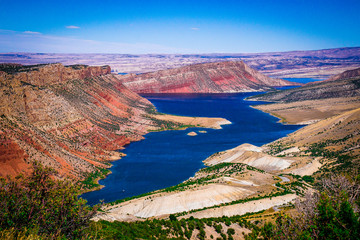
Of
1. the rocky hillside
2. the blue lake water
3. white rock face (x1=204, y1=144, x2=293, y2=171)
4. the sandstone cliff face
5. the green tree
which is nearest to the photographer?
the green tree

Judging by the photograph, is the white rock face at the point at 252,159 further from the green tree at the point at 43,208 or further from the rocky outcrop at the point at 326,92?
the rocky outcrop at the point at 326,92

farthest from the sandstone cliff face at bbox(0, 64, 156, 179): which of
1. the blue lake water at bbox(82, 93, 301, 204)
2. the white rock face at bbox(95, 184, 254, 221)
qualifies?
the white rock face at bbox(95, 184, 254, 221)

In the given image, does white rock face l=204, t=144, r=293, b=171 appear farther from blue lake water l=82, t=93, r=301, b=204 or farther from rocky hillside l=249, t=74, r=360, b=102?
rocky hillside l=249, t=74, r=360, b=102

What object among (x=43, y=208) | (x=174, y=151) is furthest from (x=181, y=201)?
(x=174, y=151)

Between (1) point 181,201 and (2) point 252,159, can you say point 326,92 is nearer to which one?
(2) point 252,159

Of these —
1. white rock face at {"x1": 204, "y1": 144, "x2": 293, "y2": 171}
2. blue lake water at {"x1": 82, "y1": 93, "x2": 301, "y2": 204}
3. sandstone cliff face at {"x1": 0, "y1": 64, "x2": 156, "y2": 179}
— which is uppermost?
sandstone cliff face at {"x1": 0, "y1": 64, "x2": 156, "y2": 179}

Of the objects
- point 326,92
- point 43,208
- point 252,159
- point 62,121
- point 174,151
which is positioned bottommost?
point 174,151

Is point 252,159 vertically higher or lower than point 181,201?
lower

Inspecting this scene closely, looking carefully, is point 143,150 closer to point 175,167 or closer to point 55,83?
point 175,167
